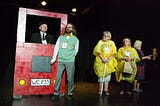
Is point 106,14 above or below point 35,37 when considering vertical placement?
above

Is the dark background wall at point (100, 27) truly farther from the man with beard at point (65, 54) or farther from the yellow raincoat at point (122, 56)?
the man with beard at point (65, 54)

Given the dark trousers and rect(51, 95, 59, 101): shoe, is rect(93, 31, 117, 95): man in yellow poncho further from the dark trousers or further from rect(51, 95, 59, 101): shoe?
rect(51, 95, 59, 101): shoe

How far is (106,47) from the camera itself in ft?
14.4

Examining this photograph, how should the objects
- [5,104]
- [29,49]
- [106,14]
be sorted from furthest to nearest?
[106,14] → [29,49] → [5,104]

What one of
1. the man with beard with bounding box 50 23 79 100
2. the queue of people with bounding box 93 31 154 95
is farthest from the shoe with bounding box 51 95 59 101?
the queue of people with bounding box 93 31 154 95

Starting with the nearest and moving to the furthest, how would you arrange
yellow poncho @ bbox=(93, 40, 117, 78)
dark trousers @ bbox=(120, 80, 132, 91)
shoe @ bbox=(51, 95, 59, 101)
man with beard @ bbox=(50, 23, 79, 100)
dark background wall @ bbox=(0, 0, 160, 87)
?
1. shoe @ bbox=(51, 95, 59, 101)
2. man with beard @ bbox=(50, 23, 79, 100)
3. yellow poncho @ bbox=(93, 40, 117, 78)
4. dark trousers @ bbox=(120, 80, 132, 91)
5. dark background wall @ bbox=(0, 0, 160, 87)

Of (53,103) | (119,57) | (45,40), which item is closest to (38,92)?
(53,103)

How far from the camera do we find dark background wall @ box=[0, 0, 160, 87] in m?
6.42

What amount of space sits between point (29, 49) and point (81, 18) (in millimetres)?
3999

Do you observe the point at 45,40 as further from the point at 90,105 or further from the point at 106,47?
the point at 90,105

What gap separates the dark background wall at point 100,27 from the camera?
6418mm

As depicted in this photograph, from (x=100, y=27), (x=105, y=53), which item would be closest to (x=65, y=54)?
(x=105, y=53)

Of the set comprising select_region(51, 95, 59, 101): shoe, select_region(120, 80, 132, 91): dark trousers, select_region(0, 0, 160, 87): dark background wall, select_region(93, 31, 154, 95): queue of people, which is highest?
select_region(0, 0, 160, 87): dark background wall

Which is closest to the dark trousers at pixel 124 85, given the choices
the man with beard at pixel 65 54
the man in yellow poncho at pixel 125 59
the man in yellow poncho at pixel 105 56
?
the man in yellow poncho at pixel 125 59
